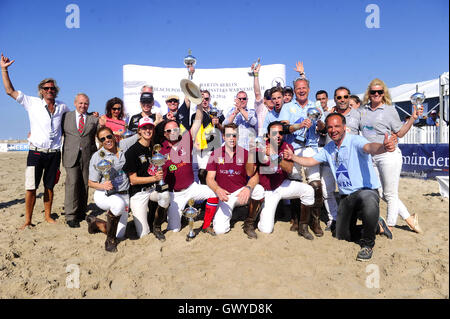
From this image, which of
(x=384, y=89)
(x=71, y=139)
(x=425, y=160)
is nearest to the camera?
(x=384, y=89)

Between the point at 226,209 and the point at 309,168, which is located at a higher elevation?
the point at 309,168

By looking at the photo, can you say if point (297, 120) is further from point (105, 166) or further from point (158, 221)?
point (105, 166)

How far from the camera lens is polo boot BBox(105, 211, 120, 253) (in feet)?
11.5

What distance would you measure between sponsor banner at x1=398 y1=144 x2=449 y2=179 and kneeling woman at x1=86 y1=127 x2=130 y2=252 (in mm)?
8832

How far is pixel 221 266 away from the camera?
2932 millimetres

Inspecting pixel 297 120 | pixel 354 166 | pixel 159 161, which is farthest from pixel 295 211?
pixel 159 161

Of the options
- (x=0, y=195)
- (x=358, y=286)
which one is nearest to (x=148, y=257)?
(x=358, y=286)

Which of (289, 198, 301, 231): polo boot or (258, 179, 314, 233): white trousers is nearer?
(258, 179, 314, 233): white trousers

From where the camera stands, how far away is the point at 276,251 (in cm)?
331

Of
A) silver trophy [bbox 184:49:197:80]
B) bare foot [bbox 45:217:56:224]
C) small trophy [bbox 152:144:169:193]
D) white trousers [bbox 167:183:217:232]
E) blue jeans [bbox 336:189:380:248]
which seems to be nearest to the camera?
→ blue jeans [bbox 336:189:380:248]

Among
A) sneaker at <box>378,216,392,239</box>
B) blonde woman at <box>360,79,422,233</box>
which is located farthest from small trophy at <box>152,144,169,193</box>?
sneaker at <box>378,216,392,239</box>

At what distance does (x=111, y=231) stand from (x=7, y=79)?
8.75 feet

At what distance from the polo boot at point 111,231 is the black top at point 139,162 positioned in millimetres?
526

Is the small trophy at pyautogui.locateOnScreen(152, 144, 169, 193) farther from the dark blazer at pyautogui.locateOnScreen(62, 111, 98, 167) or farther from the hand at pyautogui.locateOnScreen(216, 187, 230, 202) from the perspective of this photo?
the dark blazer at pyautogui.locateOnScreen(62, 111, 98, 167)
